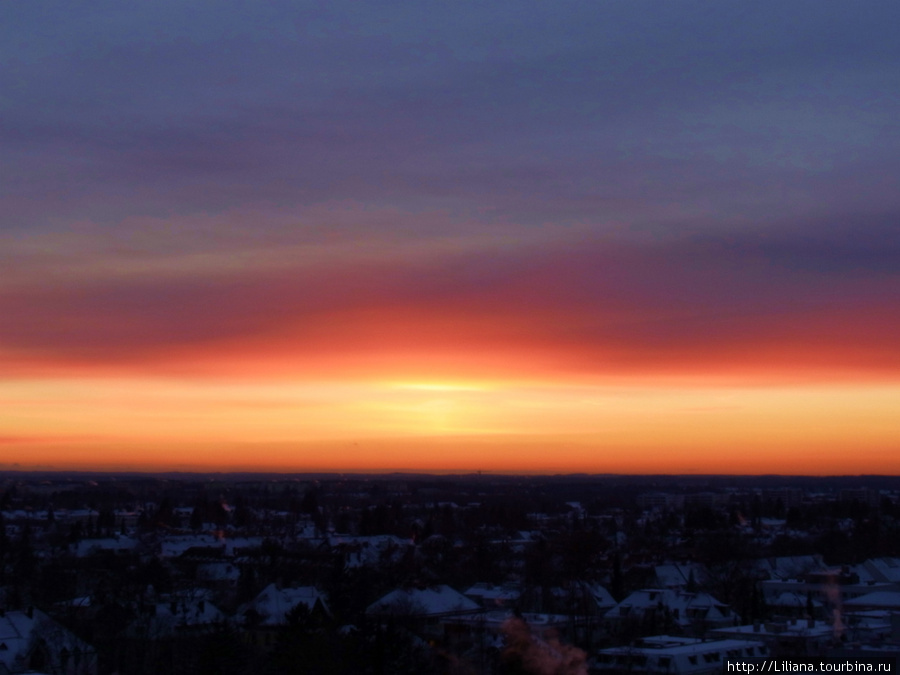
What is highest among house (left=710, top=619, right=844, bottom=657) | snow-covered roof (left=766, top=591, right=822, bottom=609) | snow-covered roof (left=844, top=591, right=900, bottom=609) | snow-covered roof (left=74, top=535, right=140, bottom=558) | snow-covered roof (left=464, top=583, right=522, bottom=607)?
house (left=710, top=619, right=844, bottom=657)

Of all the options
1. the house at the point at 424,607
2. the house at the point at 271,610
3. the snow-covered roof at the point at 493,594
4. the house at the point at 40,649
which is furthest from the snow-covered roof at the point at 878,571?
the house at the point at 40,649

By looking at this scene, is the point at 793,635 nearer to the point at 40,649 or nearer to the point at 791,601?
the point at 791,601

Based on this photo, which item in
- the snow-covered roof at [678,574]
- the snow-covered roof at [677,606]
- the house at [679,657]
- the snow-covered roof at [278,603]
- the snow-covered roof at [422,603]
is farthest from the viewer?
the snow-covered roof at [678,574]

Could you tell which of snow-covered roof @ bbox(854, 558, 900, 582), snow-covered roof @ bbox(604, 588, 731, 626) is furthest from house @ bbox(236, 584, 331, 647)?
snow-covered roof @ bbox(854, 558, 900, 582)

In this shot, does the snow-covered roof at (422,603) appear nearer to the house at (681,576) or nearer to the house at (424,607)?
the house at (424,607)

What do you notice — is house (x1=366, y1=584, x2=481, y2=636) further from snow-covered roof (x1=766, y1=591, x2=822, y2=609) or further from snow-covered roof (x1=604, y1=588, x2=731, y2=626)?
snow-covered roof (x1=766, y1=591, x2=822, y2=609)

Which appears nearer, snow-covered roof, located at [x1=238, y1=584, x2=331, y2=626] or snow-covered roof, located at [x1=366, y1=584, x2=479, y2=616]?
snow-covered roof, located at [x1=238, y1=584, x2=331, y2=626]

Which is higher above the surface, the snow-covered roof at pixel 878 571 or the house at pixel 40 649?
the snow-covered roof at pixel 878 571

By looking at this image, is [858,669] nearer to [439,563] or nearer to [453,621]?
[453,621]
